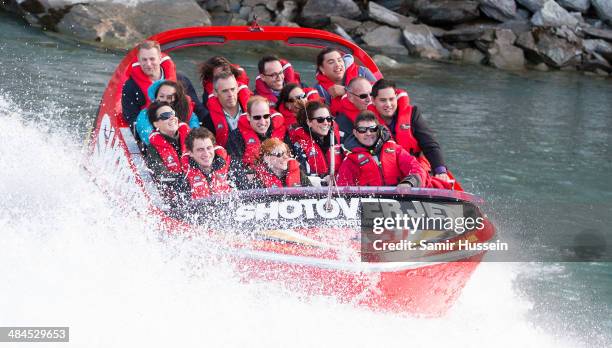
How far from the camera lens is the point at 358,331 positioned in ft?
13.1

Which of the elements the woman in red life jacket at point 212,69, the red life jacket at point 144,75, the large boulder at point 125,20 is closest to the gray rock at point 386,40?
the large boulder at point 125,20

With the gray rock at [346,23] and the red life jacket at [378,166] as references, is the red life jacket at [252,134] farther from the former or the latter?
the gray rock at [346,23]

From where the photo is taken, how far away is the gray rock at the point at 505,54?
550 inches

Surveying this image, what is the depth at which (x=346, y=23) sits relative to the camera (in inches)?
584

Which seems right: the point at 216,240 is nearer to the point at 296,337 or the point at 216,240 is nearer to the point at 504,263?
the point at 296,337

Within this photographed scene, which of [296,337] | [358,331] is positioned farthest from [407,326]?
[296,337]

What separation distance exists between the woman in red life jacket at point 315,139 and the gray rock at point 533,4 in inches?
449

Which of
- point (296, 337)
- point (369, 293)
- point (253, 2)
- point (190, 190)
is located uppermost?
point (190, 190)

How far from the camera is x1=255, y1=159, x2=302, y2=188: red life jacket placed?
165 inches

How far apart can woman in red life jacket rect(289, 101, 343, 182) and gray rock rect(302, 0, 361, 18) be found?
10550 millimetres

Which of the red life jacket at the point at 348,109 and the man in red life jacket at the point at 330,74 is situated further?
the man in red life jacket at the point at 330,74

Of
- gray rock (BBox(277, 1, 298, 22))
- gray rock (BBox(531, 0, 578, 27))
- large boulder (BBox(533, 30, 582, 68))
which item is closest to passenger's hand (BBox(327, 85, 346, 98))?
large boulder (BBox(533, 30, 582, 68))

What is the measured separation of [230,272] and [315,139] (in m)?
1.25

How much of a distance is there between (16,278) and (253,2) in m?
11.9
